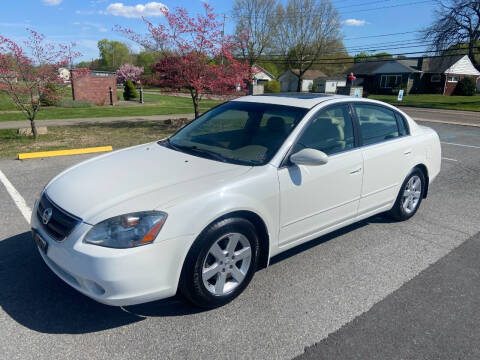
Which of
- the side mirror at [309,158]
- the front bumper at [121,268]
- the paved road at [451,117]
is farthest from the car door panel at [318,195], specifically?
the paved road at [451,117]

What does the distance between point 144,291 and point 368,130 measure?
2950 mm

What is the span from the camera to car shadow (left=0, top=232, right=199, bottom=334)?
273 cm

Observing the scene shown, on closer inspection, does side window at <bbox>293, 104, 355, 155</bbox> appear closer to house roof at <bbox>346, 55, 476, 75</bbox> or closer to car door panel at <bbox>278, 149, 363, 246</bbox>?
car door panel at <bbox>278, 149, 363, 246</bbox>

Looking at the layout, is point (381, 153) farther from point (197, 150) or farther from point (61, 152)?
point (61, 152)

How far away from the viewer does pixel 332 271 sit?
3.57 meters

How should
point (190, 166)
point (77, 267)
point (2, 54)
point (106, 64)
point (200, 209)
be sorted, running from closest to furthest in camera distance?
point (77, 267) < point (200, 209) < point (190, 166) < point (2, 54) < point (106, 64)

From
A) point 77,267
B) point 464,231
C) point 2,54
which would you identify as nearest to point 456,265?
point 464,231

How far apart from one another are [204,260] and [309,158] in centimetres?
123

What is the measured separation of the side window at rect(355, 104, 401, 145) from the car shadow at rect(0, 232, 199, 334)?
2643mm

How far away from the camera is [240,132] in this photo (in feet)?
12.6

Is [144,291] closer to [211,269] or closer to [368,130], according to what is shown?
[211,269]

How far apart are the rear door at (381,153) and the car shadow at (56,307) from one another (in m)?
2.31

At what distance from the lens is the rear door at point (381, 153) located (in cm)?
402

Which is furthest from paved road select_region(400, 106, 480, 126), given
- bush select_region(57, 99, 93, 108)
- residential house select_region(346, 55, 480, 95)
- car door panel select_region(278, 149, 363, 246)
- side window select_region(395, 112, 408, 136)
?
residential house select_region(346, 55, 480, 95)
